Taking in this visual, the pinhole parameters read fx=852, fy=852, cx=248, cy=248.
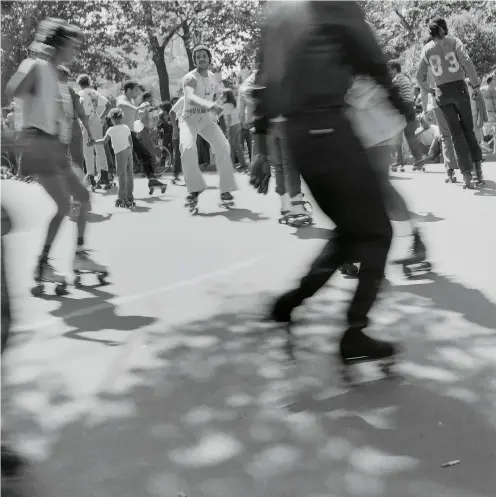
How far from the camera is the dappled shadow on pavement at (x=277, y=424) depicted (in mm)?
2949

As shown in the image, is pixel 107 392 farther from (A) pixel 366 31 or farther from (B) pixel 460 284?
(B) pixel 460 284

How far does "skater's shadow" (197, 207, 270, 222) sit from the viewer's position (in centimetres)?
960

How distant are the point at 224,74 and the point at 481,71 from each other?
12745mm

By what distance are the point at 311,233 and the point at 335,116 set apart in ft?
14.5

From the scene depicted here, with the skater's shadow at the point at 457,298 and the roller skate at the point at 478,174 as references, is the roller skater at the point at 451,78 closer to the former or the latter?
the roller skate at the point at 478,174

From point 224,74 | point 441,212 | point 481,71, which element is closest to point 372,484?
point 441,212

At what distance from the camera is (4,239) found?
3.53 metres

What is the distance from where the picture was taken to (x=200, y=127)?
34.4 ft

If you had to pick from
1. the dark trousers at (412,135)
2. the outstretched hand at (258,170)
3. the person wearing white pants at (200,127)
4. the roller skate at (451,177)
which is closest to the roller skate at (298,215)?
the outstretched hand at (258,170)

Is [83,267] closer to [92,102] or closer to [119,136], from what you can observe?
[119,136]

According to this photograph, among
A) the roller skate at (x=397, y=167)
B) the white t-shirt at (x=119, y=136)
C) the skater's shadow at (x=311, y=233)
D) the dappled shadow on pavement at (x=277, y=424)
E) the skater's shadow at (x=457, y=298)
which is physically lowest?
the dappled shadow on pavement at (x=277, y=424)

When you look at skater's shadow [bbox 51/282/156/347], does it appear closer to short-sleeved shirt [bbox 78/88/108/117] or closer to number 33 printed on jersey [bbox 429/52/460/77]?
number 33 printed on jersey [bbox 429/52/460/77]

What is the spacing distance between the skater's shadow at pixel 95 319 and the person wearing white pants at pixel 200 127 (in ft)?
14.8

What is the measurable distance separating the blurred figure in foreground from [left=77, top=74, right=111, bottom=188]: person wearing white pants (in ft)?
35.5
